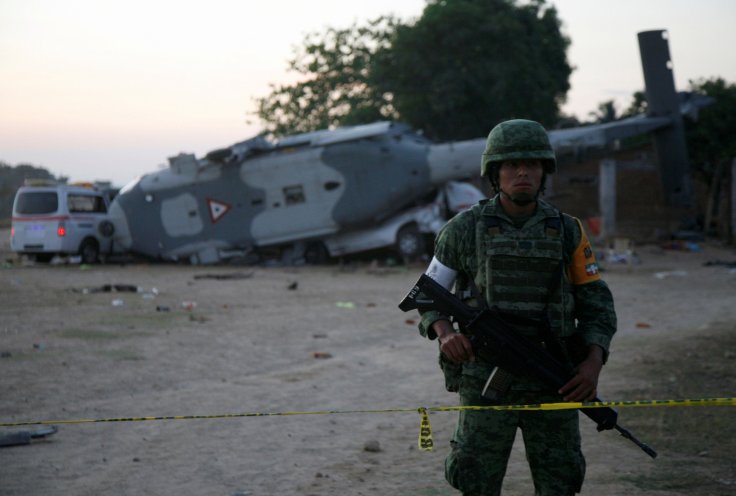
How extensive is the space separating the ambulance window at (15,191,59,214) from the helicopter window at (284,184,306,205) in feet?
17.3

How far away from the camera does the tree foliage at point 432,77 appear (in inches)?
1229

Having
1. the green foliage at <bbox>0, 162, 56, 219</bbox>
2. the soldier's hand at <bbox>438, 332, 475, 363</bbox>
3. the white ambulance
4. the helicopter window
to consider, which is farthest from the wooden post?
the green foliage at <bbox>0, 162, 56, 219</bbox>

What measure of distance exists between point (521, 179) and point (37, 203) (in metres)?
19.1

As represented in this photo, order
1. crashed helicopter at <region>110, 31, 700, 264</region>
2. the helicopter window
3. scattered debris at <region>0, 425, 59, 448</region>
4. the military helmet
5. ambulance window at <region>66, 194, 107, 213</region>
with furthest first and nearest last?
ambulance window at <region>66, 194, 107, 213</region> → the helicopter window → crashed helicopter at <region>110, 31, 700, 264</region> → scattered debris at <region>0, 425, 59, 448</region> → the military helmet

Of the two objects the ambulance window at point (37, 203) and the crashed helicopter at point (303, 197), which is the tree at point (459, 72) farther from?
the ambulance window at point (37, 203)

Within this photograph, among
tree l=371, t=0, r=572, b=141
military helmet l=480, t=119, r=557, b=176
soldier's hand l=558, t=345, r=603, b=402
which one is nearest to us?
soldier's hand l=558, t=345, r=603, b=402

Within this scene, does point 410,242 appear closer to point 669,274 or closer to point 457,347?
point 669,274

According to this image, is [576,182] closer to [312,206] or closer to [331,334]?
[312,206]

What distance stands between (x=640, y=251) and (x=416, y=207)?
20.7 feet

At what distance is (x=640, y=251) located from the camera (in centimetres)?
2255

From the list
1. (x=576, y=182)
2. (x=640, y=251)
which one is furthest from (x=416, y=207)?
(x=576, y=182)

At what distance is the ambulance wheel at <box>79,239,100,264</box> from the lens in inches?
830

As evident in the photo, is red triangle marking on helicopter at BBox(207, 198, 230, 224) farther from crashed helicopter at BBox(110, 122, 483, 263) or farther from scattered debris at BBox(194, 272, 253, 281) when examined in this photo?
scattered debris at BBox(194, 272, 253, 281)

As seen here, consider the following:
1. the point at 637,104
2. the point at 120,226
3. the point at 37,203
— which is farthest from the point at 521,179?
the point at 637,104
